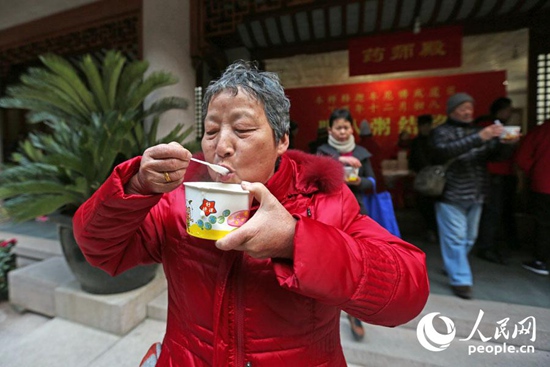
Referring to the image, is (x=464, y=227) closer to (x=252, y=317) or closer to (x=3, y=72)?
(x=252, y=317)

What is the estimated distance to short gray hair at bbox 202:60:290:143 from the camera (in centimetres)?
97

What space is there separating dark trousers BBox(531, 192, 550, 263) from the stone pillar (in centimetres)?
433

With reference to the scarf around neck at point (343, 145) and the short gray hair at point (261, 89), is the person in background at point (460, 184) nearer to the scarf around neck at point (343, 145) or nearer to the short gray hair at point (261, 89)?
the scarf around neck at point (343, 145)

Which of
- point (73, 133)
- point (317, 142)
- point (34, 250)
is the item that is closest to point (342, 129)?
point (317, 142)

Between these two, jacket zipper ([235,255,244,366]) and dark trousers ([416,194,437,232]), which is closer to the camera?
jacket zipper ([235,255,244,366])

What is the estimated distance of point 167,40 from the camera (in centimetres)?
415

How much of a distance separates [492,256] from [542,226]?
2.19ft

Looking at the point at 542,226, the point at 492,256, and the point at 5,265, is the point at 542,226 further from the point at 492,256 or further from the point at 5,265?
the point at 5,265

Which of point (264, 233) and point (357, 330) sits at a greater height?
point (264, 233)

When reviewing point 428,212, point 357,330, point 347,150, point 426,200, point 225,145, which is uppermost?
point 347,150

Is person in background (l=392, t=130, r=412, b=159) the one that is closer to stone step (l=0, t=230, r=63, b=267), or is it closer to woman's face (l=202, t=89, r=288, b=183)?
woman's face (l=202, t=89, r=288, b=183)

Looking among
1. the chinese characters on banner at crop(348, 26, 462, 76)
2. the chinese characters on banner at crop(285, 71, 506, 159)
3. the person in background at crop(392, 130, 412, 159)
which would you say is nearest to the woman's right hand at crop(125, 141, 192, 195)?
the chinese characters on banner at crop(348, 26, 462, 76)

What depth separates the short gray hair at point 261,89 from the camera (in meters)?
0.97

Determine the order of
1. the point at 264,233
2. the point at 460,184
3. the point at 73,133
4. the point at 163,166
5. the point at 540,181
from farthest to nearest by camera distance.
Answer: the point at 540,181
the point at 73,133
the point at 460,184
the point at 163,166
the point at 264,233
